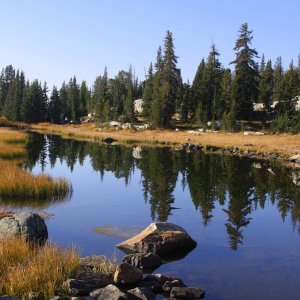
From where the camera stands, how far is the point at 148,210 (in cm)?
2192

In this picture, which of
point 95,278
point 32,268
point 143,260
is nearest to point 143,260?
Result: point 143,260

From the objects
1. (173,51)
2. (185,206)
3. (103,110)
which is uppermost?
(173,51)

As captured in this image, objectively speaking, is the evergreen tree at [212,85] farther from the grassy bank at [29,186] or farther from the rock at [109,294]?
the rock at [109,294]

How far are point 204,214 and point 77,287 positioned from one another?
39.2 feet

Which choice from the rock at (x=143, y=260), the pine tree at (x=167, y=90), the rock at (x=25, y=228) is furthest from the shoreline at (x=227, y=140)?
the rock at (x=25, y=228)

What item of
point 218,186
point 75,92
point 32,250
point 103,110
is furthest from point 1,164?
point 75,92

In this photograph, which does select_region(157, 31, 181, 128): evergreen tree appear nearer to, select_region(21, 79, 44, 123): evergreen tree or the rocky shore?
select_region(21, 79, 44, 123): evergreen tree

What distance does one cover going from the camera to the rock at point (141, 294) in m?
10.5

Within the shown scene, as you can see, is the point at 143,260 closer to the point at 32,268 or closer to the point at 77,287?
the point at 77,287

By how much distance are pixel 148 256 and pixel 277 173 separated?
25880 mm

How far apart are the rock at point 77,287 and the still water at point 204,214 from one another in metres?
3.03

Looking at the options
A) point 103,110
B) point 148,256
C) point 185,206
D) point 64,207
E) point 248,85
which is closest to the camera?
point 148,256

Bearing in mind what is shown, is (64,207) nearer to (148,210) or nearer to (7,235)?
(148,210)

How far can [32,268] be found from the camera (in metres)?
10.4
